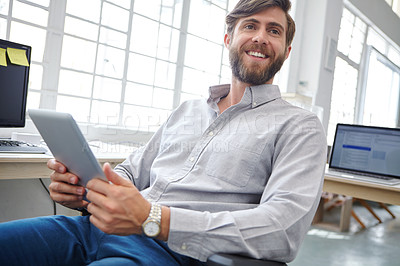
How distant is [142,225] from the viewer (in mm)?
879

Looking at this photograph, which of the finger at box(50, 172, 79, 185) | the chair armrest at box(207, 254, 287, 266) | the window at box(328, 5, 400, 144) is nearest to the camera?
the chair armrest at box(207, 254, 287, 266)

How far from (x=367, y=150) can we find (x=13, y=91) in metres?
2.16

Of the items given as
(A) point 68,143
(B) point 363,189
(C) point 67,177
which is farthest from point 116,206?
(B) point 363,189

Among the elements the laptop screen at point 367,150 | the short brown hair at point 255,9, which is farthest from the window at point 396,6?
Answer: the short brown hair at point 255,9

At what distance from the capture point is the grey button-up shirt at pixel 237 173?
0.90 metres

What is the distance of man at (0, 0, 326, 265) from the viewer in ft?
2.93

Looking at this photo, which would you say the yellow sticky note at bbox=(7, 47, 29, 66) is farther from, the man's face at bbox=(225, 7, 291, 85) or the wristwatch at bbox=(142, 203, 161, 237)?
the wristwatch at bbox=(142, 203, 161, 237)

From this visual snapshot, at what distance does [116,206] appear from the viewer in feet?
2.79

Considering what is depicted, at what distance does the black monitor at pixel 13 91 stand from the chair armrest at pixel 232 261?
1431 mm

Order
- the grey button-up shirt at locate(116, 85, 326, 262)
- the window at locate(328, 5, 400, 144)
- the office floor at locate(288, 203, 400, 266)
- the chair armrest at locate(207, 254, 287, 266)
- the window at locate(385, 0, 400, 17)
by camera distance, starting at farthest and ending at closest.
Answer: the window at locate(385, 0, 400, 17) → the window at locate(328, 5, 400, 144) → the office floor at locate(288, 203, 400, 266) → the grey button-up shirt at locate(116, 85, 326, 262) → the chair armrest at locate(207, 254, 287, 266)

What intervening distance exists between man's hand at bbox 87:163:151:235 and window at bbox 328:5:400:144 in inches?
211

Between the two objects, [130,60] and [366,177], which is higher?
[130,60]

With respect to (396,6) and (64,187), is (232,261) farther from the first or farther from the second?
(396,6)

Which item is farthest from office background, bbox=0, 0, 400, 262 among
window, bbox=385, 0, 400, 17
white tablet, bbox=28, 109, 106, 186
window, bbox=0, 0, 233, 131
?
window, bbox=385, 0, 400, 17
